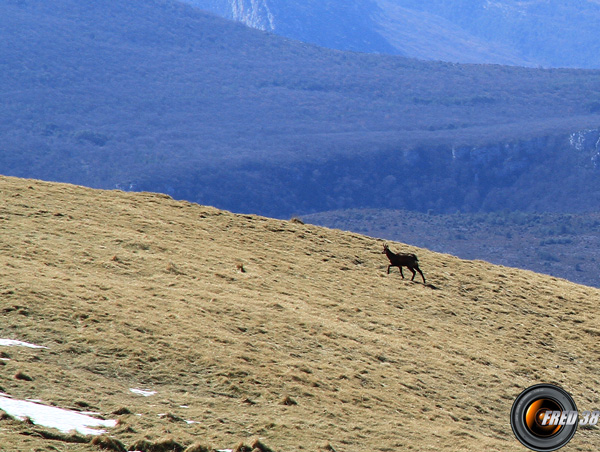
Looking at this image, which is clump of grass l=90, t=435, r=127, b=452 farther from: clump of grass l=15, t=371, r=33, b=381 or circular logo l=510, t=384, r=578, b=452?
circular logo l=510, t=384, r=578, b=452

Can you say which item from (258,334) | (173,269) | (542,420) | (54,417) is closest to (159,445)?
(54,417)

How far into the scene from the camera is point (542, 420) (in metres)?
13.7

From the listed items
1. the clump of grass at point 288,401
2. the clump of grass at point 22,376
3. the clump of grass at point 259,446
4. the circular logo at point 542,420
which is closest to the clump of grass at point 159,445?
the clump of grass at point 259,446

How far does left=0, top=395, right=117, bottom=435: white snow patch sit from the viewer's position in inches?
441

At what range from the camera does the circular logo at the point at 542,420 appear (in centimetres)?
1352

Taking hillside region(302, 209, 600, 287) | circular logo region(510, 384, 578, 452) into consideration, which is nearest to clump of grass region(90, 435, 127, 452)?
circular logo region(510, 384, 578, 452)

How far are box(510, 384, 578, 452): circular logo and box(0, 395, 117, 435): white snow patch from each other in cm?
611

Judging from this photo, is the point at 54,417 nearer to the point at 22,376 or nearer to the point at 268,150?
the point at 22,376

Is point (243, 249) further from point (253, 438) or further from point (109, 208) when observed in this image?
point (253, 438)

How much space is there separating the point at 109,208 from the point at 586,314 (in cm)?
1435

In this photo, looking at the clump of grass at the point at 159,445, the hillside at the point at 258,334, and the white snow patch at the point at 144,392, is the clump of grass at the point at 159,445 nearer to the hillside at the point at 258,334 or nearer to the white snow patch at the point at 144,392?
the hillside at the point at 258,334

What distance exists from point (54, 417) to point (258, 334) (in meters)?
6.22

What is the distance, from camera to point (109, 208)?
27.0 m

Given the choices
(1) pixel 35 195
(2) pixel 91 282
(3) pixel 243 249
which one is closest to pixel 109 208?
(1) pixel 35 195
